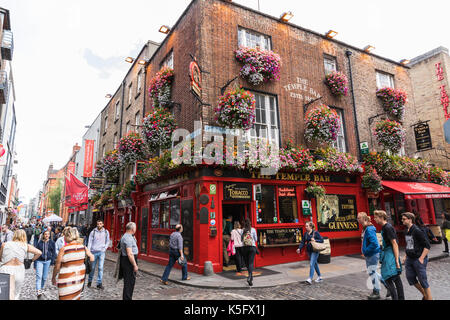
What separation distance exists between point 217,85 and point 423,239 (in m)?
8.85

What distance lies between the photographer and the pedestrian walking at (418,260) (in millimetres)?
5305

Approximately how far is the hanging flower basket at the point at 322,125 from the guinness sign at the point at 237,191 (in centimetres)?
418

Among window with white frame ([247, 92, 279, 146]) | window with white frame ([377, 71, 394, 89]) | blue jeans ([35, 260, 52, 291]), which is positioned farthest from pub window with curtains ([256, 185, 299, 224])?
window with white frame ([377, 71, 394, 89])

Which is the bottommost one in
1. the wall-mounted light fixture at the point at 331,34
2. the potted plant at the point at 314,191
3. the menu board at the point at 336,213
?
the menu board at the point at 336,213

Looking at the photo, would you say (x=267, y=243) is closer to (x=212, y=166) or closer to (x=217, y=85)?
(x=212, y=166)

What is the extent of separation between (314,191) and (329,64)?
7967 millimetres

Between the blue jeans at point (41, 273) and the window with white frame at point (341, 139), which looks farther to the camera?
the window with white frame at point (341, 139)

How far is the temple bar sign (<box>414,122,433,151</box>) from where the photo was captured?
16.5m

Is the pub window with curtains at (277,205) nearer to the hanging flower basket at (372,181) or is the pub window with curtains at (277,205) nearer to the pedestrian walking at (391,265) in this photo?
the hanging flower basket at (372,181)

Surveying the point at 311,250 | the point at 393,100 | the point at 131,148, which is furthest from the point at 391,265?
the point at 393,100

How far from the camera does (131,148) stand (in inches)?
571

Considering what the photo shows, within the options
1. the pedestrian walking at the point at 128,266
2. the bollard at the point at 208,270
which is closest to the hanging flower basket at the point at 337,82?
the bollard at the point at 208,270

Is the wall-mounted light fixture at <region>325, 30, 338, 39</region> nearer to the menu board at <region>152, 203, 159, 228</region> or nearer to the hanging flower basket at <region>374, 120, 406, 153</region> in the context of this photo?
the hanging flower basket at <region>374, 120, 406, 153</region>
